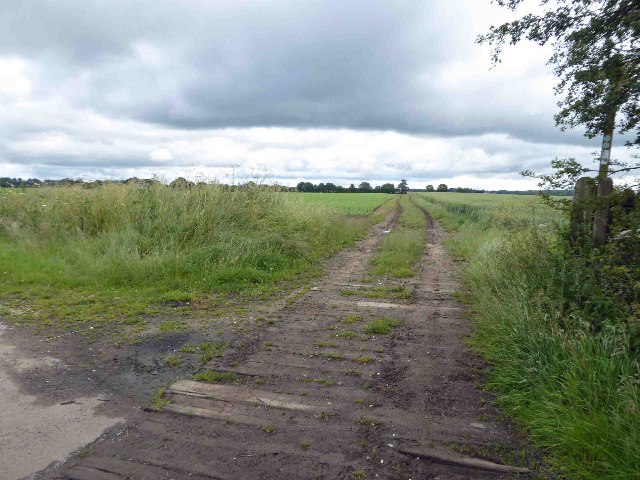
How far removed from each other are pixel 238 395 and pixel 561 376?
9.12 ft

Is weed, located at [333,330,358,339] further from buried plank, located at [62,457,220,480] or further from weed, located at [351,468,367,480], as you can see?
buried plank, located at [62,457,220,480]

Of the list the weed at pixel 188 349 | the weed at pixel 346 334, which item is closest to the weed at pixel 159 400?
the weed at pixel 188 349

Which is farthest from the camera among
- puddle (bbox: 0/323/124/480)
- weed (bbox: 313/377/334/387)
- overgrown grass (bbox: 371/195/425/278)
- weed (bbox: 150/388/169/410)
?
overgrown grass (bbox: 371/195/425/278)

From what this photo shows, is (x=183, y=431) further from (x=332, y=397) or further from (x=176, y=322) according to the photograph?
(x=176, y=322)

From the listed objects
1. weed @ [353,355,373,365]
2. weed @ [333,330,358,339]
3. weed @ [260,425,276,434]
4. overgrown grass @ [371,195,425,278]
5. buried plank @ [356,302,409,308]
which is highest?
overgrown grass @ [371,195,425,278]

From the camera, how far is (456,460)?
291 cm

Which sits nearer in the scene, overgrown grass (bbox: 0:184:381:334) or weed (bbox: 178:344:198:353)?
weed (bbox: 178:344:198:353)

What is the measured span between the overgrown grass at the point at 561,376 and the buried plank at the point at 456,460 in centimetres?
33

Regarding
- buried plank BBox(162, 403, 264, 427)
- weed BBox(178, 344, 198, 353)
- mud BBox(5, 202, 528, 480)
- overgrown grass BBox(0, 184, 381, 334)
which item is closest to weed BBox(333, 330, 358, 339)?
mud BBox(5, 202, 528, 480)

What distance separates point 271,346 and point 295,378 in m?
0.92

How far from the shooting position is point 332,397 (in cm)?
378

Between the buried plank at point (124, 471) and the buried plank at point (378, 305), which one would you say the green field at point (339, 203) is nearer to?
the buried plank at point (378, 305)

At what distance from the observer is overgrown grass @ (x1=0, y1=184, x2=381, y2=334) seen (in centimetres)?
688

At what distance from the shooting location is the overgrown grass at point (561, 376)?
8.92ft
